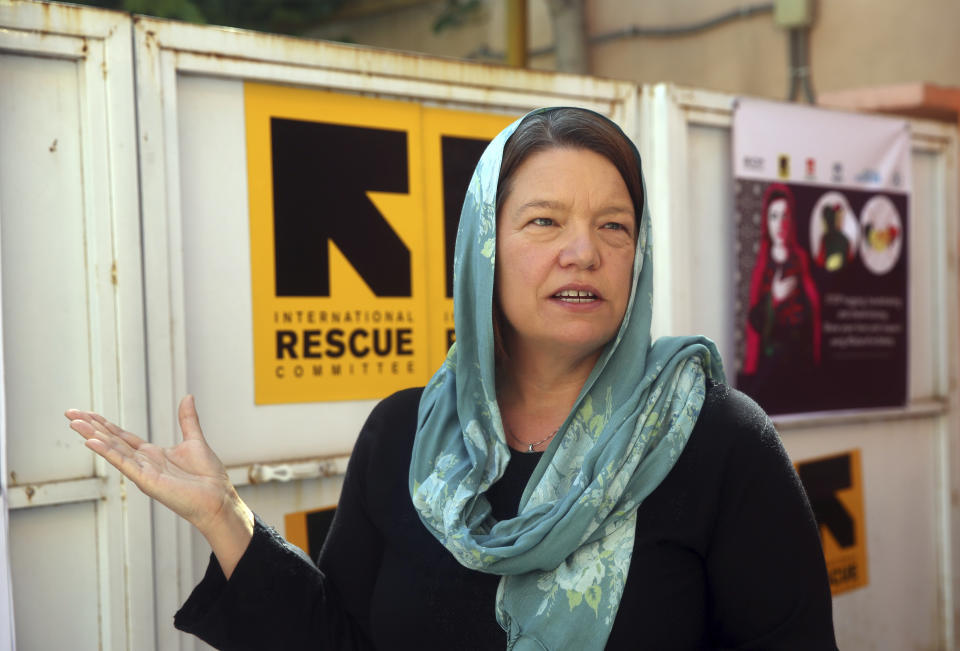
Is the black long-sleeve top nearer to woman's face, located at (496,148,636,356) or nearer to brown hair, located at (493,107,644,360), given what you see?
woman's face, located at (496,148,636,356)

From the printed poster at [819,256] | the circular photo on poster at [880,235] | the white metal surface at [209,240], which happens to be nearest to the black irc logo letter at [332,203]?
the white metal surface at [209,240]

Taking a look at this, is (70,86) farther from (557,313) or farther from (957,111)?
(957,111)

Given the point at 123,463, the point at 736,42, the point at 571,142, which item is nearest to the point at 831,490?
the point at 571,142


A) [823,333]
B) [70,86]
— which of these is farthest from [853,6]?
[70,86]

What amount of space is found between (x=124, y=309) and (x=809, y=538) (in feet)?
5.18

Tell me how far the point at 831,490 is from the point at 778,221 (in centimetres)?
97

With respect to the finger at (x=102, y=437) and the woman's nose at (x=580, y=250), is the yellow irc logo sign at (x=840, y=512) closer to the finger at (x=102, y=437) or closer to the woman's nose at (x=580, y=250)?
the woman's nose at (x=580, y=250)

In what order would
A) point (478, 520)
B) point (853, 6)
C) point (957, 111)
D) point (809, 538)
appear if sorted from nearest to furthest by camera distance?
1. point (809, 538)
2. point (478, 520)
3. point (957, 111)
4. point (853, 6)

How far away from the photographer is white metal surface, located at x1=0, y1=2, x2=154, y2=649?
225cm

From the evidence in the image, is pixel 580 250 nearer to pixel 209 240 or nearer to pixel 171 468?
pixel 171 468

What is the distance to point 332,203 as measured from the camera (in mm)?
2682

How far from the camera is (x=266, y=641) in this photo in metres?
1.75

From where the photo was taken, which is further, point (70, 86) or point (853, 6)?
point (853, 6)

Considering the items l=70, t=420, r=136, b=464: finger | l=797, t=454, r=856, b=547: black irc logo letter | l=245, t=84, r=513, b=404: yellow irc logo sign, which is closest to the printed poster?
l=797, t=454, r=856, b=547: black irc logo letter
